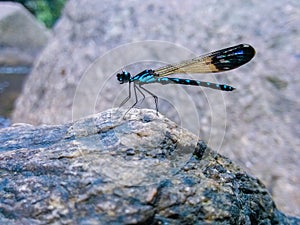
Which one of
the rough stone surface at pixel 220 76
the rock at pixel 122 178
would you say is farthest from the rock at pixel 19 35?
the rock at pixel 122 178

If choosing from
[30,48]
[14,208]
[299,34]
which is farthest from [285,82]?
[30,48]

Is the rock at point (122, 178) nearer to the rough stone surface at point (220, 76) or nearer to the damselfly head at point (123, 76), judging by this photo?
the damselfly head at point (123, 76)

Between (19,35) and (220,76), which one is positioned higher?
(19,35)

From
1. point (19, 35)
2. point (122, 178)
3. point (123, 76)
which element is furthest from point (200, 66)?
point (19, 35)

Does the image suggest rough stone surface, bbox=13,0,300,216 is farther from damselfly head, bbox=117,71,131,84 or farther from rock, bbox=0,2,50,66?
rock, bbox=0,2,50,66

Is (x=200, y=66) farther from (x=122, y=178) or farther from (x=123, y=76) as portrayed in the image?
(x=122, y=178)

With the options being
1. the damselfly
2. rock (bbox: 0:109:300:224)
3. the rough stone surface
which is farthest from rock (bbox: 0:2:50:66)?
rock (bbox: 0:109:300:224)
